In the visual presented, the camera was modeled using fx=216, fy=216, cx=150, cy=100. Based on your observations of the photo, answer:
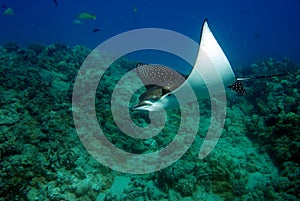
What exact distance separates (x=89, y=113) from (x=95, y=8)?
13239cm

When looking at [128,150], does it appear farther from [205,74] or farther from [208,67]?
[208,67]

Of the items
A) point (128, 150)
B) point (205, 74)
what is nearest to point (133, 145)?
point (128, 150)

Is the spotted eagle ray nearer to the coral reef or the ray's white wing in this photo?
the ray's white wing

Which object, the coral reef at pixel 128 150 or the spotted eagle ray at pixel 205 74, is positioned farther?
the coral reef at pixel 128 150

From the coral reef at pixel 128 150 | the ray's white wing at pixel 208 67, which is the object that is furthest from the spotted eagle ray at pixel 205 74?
the coral reef at pixel 128 150

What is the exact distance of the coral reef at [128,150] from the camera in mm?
4078

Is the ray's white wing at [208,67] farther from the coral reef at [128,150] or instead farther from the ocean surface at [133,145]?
the coral reef at [128,150]

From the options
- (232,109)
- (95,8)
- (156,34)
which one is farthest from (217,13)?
(232,109)

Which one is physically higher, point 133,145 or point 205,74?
point 205,74

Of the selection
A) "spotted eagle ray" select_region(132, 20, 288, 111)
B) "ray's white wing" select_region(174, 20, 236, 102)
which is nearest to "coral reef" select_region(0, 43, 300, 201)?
"spotted eagle ray" select_region(132, 20, 288, 111)

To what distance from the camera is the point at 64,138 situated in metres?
4.86

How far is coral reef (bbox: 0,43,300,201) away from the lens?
13.4 ft

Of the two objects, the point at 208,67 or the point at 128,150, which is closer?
the point at 208,67

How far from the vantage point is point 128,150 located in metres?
5.34
